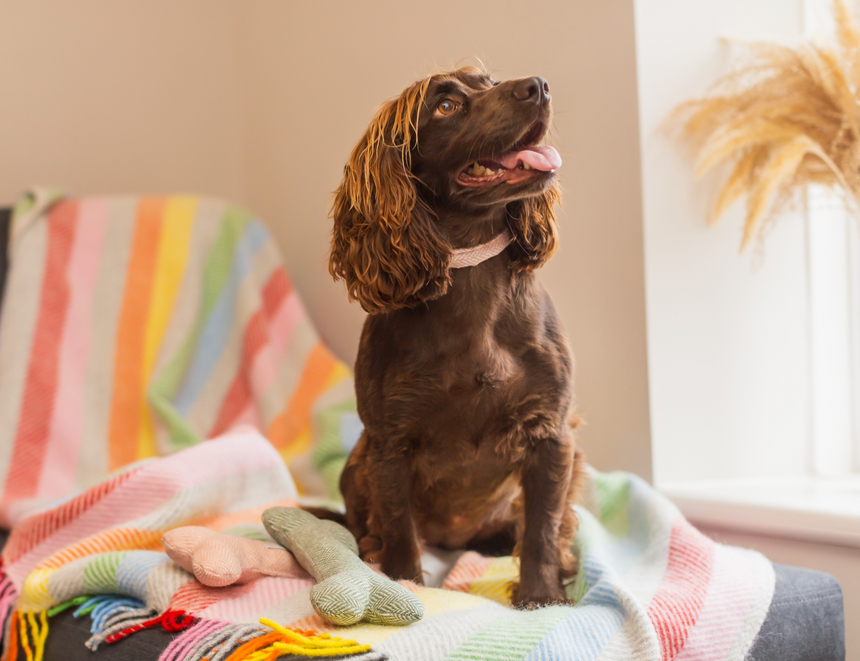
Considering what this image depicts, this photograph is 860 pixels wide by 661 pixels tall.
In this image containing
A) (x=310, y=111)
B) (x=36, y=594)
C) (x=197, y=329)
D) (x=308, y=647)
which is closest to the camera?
(x=308, y=647)

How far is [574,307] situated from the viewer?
5.32ft

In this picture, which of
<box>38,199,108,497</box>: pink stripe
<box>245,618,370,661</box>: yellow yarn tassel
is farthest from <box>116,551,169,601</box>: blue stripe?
<box>38,199,108,497</box>: pink stripe

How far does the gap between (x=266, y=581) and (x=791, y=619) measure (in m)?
0.74

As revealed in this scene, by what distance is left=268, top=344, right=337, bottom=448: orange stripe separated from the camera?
1.97 m

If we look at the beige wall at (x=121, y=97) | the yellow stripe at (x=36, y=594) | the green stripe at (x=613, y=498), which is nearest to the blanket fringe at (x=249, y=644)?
the yellow stripe at (x=36, y=594)

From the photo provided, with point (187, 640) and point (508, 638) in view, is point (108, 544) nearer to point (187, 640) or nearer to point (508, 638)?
point (187, 640)

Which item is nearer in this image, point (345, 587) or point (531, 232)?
point (345, 587)

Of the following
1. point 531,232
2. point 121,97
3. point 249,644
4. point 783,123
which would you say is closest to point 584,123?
point 783,123

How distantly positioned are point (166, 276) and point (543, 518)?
4.54 ft

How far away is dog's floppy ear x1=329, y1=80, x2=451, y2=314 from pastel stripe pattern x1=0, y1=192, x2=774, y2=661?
0.42m

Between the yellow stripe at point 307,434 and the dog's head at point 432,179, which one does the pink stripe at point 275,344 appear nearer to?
the yellow stripe at point 307,434

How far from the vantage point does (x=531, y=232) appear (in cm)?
108

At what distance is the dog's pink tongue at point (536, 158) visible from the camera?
0.95 metres

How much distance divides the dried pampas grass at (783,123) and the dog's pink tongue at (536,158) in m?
0.62
